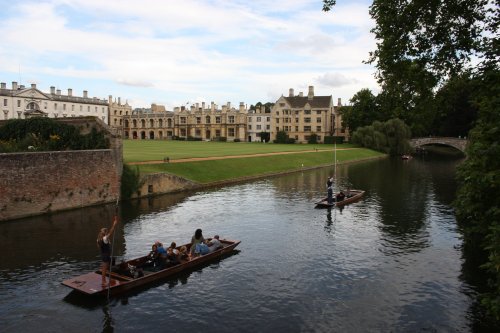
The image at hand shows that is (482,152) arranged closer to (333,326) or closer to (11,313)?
(333,326)

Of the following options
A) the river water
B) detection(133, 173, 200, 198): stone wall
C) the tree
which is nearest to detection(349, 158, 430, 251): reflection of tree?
the river water

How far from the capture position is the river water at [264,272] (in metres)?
14.0

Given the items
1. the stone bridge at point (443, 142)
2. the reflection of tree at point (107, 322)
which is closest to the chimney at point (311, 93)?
the stone bridge at point (443, 142)

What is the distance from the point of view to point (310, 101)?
11944 cm

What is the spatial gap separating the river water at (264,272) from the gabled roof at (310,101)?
86542 mm

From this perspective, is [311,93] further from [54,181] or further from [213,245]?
[213,245]

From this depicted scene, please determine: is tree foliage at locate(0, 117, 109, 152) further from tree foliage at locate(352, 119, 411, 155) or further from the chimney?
the chimney

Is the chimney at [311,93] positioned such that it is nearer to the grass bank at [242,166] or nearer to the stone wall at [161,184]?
the grass bank at [242,166]

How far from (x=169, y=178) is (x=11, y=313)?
81.3 ft

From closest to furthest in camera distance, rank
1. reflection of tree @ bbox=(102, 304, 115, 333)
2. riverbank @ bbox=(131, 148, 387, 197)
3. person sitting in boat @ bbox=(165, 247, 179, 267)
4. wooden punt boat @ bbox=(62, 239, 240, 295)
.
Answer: reflection of tree @ bbox=(102, 304, 115, 333)
wooden punt boat @ bbox=(62, 239, 240, 295)
person sitting in boat @ bbox=(165, 247, 179, 267)
riverbank @ bbox=(131, 148, 387, 197)

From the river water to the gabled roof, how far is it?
8654 cm

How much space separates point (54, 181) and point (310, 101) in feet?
316

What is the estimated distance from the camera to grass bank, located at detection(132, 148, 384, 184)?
42125 millimetres

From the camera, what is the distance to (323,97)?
394 feet
